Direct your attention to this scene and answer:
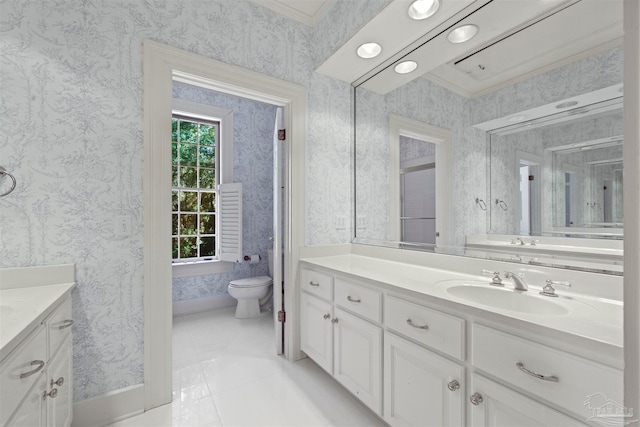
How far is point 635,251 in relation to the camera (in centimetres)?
43

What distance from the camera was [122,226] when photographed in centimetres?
161

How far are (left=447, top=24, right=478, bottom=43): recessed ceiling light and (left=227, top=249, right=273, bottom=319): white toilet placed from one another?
281cm

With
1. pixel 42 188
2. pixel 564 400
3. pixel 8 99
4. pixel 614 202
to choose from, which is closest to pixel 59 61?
pixel 8 99

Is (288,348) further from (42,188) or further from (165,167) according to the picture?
(42,188)

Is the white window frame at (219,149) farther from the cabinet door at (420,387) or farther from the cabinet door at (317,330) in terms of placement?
the cabinet door at (420,387)

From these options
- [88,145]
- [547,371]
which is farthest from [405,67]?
[88,145]

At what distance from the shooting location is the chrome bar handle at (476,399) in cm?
102

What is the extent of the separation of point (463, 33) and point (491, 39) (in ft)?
0.53

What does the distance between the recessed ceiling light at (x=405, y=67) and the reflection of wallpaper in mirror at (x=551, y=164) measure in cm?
79

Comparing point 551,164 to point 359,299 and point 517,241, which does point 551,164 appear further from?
point 359,299

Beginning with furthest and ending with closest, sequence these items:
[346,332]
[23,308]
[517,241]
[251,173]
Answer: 1. [251,173]
2. [346,332]
3. [517,241]
4. [23,308]

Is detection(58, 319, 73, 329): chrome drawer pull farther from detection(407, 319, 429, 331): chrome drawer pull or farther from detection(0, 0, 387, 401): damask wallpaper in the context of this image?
detection(407, 319, 429, 331): chrome drawer pull

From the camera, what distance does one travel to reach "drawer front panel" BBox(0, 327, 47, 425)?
0.74 meters

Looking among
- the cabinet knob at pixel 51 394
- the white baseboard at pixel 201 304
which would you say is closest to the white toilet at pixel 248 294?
the white baseboard at pixel 201 304
